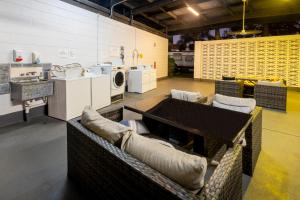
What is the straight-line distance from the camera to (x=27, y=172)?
207cm

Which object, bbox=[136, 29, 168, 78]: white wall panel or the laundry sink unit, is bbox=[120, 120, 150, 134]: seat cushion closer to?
the laundry sink unit

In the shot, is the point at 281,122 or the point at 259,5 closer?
the point at 281,122

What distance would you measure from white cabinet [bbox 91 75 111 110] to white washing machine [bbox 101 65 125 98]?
11.5 inches

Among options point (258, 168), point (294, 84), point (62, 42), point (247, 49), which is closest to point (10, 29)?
point (62, 42)

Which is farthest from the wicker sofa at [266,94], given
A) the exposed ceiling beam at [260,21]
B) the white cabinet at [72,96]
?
the exposed ceiling beam at [260,21]

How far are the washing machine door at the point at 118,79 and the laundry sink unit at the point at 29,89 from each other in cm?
178

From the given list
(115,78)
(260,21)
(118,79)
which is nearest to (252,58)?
(260,21)

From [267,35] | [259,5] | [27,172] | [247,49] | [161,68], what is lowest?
[27,172]

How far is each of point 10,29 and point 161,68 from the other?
24.2 ft

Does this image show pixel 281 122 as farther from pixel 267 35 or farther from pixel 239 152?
pixel 267 35

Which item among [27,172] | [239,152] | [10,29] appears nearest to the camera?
[239,152]

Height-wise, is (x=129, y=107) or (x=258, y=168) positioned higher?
(x=129, y=107)

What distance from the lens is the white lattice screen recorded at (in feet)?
24.7

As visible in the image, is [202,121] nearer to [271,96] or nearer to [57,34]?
[271,96]
